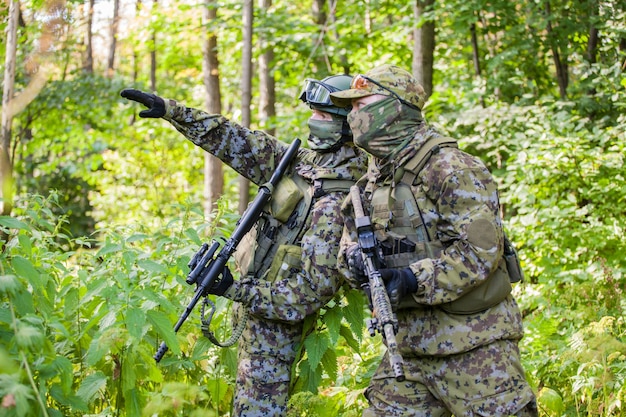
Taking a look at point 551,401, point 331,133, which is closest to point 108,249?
point 331,133

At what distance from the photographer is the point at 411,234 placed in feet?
9.87

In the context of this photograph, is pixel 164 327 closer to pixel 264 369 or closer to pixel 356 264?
pixel 264 369

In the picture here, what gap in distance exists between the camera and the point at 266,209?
3715mm

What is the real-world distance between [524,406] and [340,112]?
1704 mm

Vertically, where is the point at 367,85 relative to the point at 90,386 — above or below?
above

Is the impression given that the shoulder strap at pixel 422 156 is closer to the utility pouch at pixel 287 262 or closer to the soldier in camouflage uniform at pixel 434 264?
the soldier in camouflage uniform at pixel 434 264

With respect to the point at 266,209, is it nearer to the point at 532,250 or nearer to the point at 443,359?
the point at 443,359

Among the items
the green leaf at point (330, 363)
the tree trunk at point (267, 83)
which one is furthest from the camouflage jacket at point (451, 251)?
the tree trunk at point (267, 83)

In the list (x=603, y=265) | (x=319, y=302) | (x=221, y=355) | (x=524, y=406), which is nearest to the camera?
(x=524, y=406)

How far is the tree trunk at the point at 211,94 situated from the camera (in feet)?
36.1


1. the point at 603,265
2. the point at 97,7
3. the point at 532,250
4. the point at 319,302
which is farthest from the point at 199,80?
the point at 319,302

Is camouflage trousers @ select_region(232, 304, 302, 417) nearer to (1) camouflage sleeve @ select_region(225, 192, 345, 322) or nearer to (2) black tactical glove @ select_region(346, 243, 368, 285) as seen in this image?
(1) camouflage sleeve @ select_region(225, 192, 345, 322)

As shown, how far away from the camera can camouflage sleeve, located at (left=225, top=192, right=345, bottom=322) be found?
3342mm

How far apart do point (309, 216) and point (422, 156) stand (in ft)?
2.61
